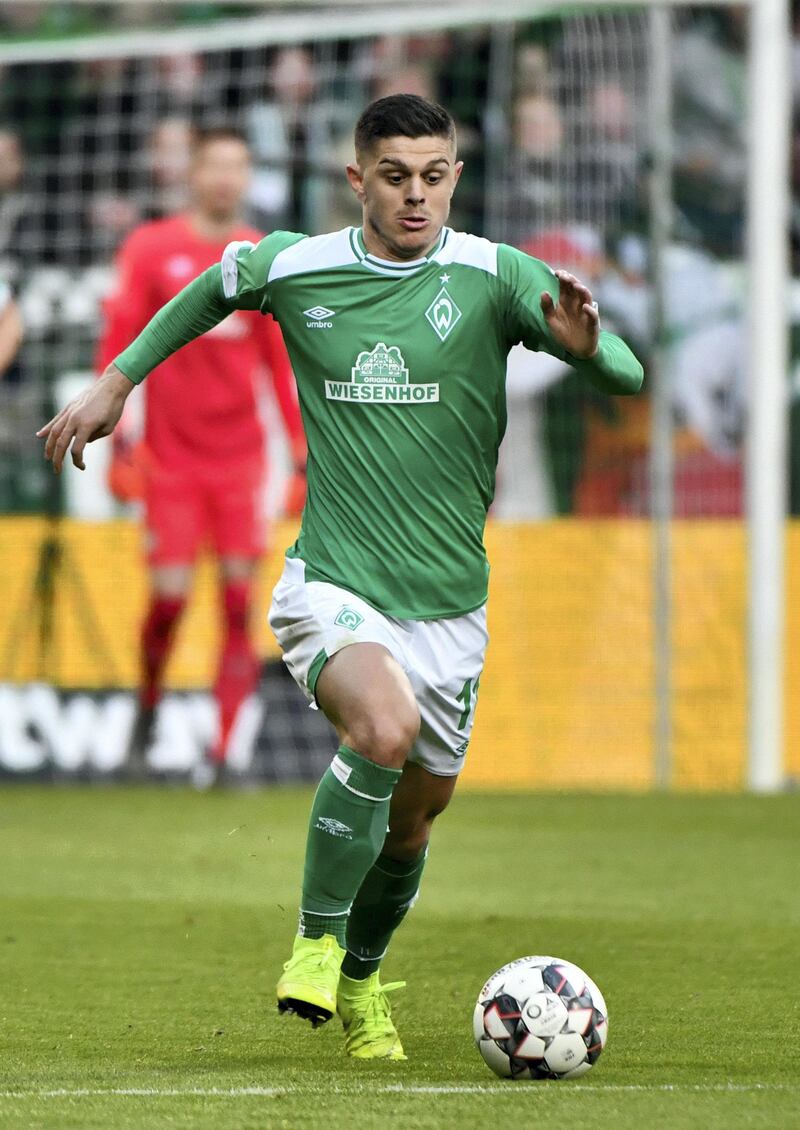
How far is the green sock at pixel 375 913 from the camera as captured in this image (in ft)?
17.5

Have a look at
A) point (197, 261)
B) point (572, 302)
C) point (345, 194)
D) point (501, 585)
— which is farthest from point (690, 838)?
point (572, 302)

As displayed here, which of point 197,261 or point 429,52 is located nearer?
point 197,261

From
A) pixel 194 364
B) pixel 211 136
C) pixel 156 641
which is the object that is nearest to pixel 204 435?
pixel 194 364

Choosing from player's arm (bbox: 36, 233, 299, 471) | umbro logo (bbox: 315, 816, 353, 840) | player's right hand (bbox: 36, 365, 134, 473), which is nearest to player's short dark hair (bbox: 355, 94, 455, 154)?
player's arm (bbox: 36, 233, 299, 471)

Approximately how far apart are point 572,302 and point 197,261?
6.57m

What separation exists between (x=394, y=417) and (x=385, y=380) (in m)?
0.09

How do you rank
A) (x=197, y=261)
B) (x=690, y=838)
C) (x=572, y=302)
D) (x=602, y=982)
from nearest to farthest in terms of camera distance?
(x=572, y=302), (x=602, y=982), (x=690, y=838), (x=197, y=261)

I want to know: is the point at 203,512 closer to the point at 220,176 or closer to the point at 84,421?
the point at 220,176

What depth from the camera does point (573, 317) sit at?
16.3ft

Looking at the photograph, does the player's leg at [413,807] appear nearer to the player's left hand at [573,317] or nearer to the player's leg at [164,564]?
the player's left hand at [573,317]

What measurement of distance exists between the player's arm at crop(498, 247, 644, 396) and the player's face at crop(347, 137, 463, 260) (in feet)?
0.65

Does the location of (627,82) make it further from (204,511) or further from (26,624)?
(26,624)

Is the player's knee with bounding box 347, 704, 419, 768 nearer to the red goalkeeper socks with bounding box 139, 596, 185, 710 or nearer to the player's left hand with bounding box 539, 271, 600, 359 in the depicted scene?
the player's left hand with bounding box 539, 271, 600, 359

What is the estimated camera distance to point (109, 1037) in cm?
531
